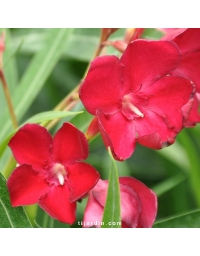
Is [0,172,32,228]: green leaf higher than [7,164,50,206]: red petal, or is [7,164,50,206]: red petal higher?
[7,164,50,206]: red petal

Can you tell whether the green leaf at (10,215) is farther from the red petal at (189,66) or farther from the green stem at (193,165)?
the green stem at (193,165)

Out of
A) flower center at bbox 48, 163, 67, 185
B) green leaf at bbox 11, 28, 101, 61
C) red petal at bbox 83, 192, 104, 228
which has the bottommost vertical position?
green leaf at bbox 11, 28, 101, 61

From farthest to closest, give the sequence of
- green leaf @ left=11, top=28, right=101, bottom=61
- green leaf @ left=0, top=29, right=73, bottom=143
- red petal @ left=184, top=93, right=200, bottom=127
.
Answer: green leaf @ left=11, top=28, right=101, bottom=61 → green leaf @ left=0, top=29, right=73, bottom=143 → red petal @ left=184, top=93, right=200, bottom=127

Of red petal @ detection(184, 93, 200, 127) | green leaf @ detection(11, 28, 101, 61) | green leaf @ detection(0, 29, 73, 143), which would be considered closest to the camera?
red petal @ detection(184, 93, 200, 127)

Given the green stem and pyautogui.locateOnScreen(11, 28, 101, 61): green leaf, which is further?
pyautogui.locateOnScreen(11, 28, 101, 61): green leaf

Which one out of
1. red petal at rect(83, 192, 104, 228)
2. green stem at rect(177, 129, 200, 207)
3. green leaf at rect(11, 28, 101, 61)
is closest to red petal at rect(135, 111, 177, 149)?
red petal at rect(83, 192, 104, 228)

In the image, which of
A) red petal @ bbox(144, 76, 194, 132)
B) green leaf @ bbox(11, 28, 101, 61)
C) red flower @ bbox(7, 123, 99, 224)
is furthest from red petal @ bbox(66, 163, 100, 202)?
green leaf @ bbox(11, 28, 101, 61)

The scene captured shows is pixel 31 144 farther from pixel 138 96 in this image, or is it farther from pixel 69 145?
pixel 138 96

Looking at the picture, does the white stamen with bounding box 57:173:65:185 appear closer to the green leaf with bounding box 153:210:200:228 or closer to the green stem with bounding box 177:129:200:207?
the green leaf with bounding box 153:210:200:228
